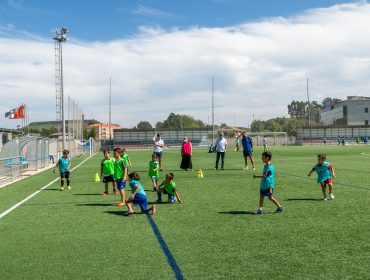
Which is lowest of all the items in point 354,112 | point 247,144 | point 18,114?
point 247,144

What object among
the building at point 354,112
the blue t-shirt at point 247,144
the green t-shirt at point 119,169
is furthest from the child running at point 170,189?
the building at point 354,112

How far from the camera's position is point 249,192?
46.3 ft

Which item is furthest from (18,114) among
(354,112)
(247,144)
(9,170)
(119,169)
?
(354,112)

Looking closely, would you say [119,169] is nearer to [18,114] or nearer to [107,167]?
[107,167]

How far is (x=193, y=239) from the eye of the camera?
7.77m

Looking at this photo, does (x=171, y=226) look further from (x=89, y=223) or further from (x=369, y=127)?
(x=369, y=127)

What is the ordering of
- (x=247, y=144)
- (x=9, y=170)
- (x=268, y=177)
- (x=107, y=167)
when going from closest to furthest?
(x=268, y=177), (x=107, y=167), (x=9, y=170), (x=247, y=144)

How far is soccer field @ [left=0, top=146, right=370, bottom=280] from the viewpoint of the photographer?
5988 millimetres

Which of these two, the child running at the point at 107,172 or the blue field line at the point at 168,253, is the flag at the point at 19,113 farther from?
the blue field line at the point at 168,253

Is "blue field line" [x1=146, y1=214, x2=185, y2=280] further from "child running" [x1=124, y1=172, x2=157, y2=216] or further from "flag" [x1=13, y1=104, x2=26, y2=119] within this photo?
"flag" [x1=13, y1=104, x2=26, y2=119]

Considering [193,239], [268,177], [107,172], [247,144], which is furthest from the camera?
[247,144]

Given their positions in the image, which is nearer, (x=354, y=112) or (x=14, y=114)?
(x=14, y=114)

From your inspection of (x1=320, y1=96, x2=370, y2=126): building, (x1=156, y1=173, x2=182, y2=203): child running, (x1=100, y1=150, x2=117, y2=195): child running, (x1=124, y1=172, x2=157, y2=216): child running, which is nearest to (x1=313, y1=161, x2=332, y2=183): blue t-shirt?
(x1=156, y1=173, x2=182, y2=203): child running

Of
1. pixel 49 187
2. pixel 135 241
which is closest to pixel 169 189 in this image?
pixel 135 241
